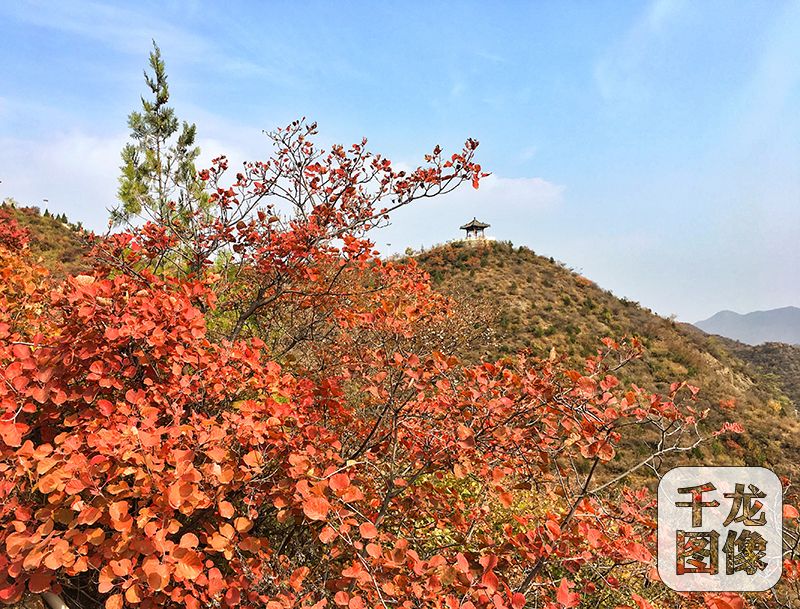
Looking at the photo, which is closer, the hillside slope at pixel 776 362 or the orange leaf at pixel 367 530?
the orange leaf at pixel 367 530

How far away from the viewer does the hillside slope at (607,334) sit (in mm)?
13273

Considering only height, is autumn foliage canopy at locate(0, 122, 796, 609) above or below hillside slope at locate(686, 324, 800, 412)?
below

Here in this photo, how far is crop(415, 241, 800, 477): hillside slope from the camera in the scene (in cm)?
1327

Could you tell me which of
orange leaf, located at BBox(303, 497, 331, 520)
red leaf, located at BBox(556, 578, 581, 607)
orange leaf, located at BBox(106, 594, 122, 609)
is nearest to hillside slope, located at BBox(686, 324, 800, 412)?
red leaf, located at BBox(556, 578, 581, 607)

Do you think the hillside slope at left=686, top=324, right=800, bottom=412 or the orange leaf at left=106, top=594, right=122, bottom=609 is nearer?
the orange leaf at left=106, top=594, right=122, bottom=609

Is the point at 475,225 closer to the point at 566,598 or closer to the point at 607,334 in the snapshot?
the point at 607,334

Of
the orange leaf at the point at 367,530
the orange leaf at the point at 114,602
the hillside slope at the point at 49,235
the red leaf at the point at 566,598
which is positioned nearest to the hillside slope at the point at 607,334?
the red leaf at the point at 566,598

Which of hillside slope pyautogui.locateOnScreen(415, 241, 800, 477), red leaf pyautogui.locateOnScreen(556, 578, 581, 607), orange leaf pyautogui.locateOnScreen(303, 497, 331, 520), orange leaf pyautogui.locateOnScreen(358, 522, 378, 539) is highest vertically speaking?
hillside slope pyautogui.locateOnScreen(415, 241, 800, 477)

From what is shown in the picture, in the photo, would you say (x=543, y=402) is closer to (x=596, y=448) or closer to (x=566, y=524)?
(x=596, y=448)

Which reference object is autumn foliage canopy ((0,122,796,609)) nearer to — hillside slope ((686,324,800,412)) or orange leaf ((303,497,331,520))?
orange leaf ((303,497,331,520))

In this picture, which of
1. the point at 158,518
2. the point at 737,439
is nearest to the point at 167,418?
the point at 158,518

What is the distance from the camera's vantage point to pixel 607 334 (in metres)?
19.5

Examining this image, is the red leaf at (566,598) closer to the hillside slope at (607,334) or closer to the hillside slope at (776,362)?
the hillside slope at (607,334)

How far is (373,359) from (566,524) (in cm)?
163
